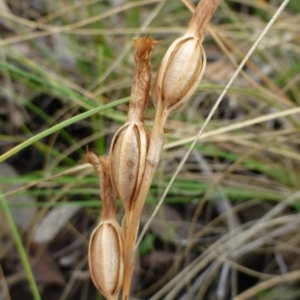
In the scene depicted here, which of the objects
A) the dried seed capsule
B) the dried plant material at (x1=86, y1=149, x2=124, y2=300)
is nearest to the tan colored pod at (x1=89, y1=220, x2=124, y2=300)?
the dried plant material at (x1=86, y1=149, x2=124, y2=300)

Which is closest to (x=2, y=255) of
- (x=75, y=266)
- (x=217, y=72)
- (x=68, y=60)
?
(x=75, y=266)

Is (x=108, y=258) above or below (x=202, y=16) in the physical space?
below

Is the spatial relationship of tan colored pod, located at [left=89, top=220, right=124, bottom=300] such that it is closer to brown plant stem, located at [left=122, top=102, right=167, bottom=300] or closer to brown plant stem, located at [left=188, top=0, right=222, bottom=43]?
brown plant stem, located at [left=122, top=102, right=167, bottom=300]

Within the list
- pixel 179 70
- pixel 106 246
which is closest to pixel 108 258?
pixel 106 246

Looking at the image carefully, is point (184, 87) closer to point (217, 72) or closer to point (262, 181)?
point (262, 181)

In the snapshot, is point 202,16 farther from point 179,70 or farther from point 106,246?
point 106,246

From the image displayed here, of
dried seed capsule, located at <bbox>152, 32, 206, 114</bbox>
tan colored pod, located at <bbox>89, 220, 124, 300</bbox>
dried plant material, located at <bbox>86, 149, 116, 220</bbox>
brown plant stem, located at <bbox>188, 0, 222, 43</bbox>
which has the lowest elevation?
tan colored pod, located at <bbox>89, 220, 124, 300</bbox>

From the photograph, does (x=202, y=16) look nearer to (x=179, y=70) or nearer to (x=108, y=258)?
(x=179, y=70)
